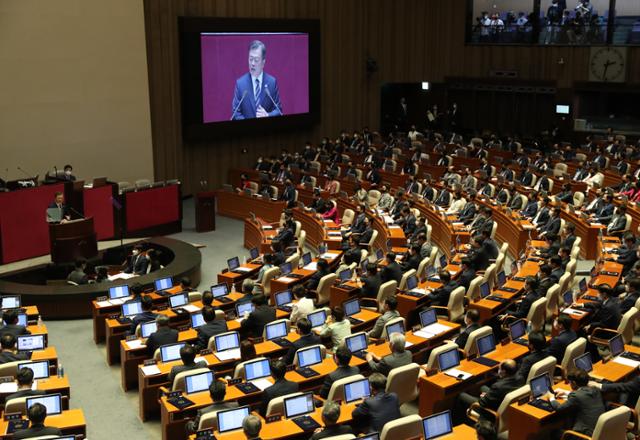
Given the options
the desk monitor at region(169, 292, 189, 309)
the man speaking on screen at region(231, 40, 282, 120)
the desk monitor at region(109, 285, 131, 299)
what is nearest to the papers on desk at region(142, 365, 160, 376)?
the desk monitor at region(169, 292, 189, 309)

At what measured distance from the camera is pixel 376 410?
25.6 ft

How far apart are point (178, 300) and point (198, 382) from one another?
11.7ft

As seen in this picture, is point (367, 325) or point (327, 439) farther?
point (367, 325)

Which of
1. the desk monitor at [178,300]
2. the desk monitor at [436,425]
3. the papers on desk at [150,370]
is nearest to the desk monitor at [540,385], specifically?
the desk monitor at [436,425]

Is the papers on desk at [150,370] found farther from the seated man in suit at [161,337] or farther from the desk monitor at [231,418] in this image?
the desk monitor at [231,418]

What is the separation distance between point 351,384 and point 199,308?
4.43 metres

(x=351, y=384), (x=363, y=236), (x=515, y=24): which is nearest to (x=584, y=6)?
(x=515, y=24)

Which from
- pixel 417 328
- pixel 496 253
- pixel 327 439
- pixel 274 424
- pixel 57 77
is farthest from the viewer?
pixel 57 77

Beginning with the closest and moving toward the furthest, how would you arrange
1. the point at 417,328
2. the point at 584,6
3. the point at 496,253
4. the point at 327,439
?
the point at 327,439
the point at 417,328
the point at 496,253
the point at 584,6

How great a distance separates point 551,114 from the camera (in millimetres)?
28641

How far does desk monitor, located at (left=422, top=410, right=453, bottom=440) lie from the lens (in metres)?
7.36

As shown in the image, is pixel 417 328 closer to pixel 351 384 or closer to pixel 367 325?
pixel 367 325

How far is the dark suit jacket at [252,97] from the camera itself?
24594 mm

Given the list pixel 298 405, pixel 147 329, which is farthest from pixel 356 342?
pixel 147 329
